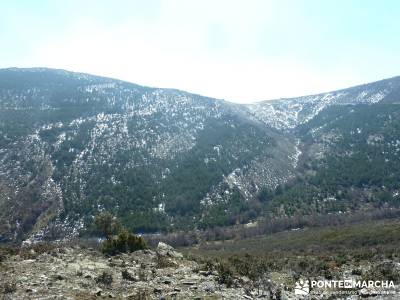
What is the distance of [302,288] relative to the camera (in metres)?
22.6

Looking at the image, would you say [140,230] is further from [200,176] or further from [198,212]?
[200,176]

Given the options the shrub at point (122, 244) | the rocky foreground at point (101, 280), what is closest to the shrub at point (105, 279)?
the rocky foreground at point (101, 280)

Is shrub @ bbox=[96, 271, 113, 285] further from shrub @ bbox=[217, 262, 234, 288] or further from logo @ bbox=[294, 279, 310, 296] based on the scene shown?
logo @ bbox=[294, 279, 310, 296]

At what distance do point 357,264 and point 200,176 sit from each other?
105 m

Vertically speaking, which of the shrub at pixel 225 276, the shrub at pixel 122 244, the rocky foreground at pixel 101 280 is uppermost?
the rocky foreground at pixel 101 280

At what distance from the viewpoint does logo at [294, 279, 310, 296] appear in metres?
21.5

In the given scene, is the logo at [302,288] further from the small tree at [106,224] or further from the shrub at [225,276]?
the small tree at [106,224]

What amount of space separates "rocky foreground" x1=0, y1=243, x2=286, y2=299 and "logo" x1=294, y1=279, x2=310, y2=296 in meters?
3.01

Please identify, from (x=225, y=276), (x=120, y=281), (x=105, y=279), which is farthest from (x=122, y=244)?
(x=225, y=276)

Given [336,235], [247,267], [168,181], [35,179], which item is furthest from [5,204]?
[247,267]

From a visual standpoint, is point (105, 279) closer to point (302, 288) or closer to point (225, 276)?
point (225, 276)

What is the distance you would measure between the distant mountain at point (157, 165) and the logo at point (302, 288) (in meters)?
80.5

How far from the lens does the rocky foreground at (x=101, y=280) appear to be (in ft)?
62.2

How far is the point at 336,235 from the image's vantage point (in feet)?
202
